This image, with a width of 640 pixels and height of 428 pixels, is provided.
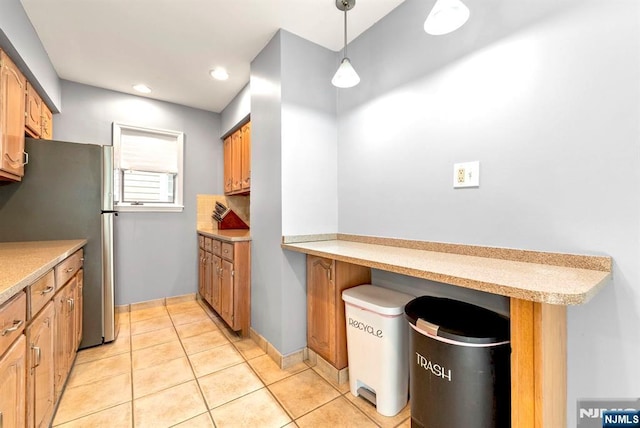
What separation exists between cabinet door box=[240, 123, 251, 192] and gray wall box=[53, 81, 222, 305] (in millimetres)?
790

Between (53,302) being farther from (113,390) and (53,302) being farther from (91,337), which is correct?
(91,337)

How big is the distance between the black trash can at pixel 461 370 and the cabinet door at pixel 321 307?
0.71 meters

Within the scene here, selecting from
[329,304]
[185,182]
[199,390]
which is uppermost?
[185,182]

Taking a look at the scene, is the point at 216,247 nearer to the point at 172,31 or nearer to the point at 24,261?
the point at 24,261

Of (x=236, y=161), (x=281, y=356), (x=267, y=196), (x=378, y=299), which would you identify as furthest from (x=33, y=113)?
(x=378, y=299)

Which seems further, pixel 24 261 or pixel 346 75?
pixel 346 75

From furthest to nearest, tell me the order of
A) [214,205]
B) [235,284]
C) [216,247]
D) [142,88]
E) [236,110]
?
[214,205] < [236,110] < [142,88] < [216,247] < [235,284]

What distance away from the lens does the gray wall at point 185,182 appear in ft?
9.39

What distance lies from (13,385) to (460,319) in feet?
5.65

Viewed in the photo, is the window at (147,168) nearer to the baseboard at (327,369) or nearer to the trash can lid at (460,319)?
the baseboard at (327,369)

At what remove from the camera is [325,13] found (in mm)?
1818

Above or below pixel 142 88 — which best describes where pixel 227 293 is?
below

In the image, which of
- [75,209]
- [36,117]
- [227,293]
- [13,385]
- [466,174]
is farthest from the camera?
[227,293]

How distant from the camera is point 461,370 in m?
1.06
